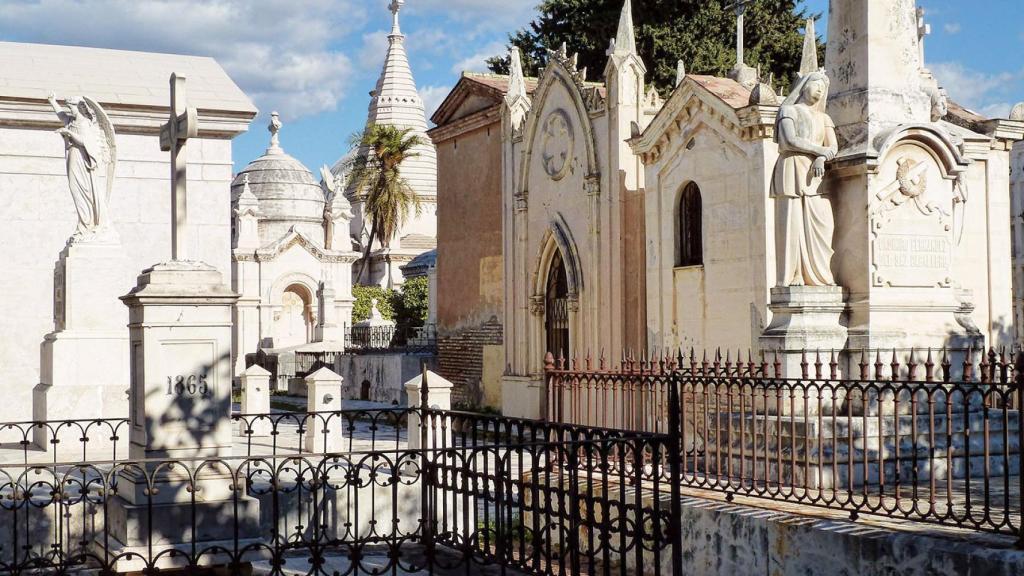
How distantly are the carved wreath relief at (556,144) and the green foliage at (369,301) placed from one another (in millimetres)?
27132

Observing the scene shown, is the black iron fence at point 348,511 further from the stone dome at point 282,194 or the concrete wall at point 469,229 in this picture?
the stone dome at point 282,194

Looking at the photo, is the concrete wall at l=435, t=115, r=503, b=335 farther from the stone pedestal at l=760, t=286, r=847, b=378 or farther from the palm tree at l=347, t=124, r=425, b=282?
the palm tree at l=347, t=124, r=425, b=282

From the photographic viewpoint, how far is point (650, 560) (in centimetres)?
1048

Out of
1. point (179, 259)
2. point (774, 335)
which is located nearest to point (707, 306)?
point (774, 335)

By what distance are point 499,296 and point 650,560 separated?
44.0 feet

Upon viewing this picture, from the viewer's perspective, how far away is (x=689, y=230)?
16.8m

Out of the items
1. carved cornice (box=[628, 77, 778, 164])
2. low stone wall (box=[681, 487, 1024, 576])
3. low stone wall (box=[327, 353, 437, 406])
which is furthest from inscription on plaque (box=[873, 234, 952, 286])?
low stone wall (box=[327, 353, 437, 406])

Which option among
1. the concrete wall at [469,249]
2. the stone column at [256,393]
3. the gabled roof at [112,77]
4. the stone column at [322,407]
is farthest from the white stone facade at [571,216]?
the gabled roof at [112,77]

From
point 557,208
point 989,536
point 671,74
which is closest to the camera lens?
point 989,536

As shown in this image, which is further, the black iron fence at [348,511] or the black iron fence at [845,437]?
the black iron fence at [845,437]

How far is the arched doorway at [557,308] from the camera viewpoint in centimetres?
2056

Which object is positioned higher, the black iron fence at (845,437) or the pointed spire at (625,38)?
the pointed spire at (625,38)

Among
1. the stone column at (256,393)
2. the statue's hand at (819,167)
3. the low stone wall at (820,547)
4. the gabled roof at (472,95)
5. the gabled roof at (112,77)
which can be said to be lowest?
the low stone wall at (820,547)

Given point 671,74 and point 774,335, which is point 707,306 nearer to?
point 774,335
